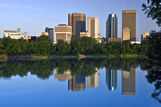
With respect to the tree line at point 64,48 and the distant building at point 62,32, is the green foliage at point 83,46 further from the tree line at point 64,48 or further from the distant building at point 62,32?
the distant building at point 62,32

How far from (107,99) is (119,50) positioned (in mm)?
79322

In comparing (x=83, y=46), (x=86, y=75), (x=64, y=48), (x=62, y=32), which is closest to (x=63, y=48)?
(x=64, y=48)

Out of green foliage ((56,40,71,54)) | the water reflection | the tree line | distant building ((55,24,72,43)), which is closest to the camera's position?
the water reflection

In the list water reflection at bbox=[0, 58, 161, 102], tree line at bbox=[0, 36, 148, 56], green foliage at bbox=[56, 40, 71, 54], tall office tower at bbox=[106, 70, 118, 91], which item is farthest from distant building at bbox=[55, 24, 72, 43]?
tall office tower at bbox=[106, 70, 118, 91]

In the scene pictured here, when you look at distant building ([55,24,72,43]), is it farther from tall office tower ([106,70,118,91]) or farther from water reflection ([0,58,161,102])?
tall office tower ([106,70,118,91])

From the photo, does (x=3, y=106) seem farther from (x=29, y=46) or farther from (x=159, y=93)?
(x=29, y=46)

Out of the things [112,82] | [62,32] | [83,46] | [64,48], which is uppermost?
[62,32]

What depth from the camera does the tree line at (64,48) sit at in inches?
3038

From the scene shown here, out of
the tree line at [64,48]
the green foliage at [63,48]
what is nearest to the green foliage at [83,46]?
the tree line at [64,48]

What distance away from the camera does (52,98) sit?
51.0 ft

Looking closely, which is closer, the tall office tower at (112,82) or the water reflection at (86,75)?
the water reflection at (86,75)

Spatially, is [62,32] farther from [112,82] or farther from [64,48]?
[112,82]

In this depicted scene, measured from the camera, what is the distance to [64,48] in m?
86.1

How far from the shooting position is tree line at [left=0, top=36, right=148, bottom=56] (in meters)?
77.2
